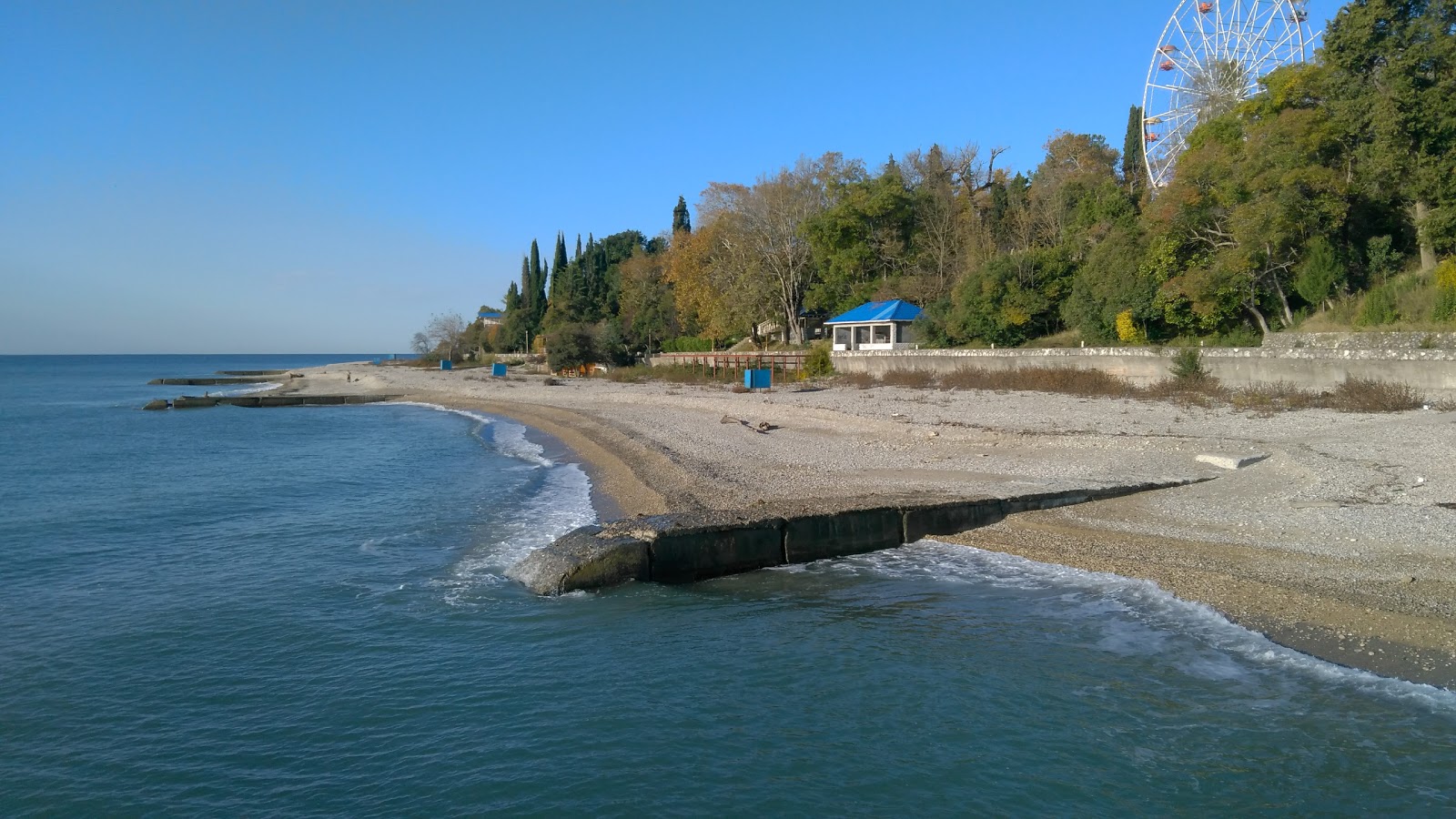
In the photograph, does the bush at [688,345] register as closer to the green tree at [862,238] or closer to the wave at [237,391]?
the green tree at [862,238]

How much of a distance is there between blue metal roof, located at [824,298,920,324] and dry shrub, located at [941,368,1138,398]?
11.1m

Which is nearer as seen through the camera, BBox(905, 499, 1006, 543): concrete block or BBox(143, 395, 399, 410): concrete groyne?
BBox(905, 499, 1006, 543): concrete block

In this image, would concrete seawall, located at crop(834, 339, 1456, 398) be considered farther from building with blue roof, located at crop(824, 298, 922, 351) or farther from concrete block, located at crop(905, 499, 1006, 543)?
concrete block, located at crop(905, 499, 1006, 543)

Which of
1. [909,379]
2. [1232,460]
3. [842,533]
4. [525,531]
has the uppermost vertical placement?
[909,379]

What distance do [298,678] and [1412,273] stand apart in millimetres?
30960

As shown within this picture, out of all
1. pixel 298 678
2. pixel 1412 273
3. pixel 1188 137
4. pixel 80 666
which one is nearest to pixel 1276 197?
pixel 1412 273

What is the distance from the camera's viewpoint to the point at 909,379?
38219 millimetres

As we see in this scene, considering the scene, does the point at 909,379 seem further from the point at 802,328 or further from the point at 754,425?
the point at 802,328

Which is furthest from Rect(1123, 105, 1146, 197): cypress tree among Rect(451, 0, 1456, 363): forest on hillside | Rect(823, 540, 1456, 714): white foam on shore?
Rect(823, 540, 1456, 714): white foam on shore

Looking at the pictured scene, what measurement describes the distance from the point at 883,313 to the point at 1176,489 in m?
33.7

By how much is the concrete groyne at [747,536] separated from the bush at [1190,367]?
14.9m

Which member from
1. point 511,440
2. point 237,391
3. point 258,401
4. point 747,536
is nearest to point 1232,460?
point 747,536

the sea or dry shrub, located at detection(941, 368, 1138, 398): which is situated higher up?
dry shrub, located at detection(941, 368, 1138, 398)

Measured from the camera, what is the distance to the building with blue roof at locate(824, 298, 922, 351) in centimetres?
4719
